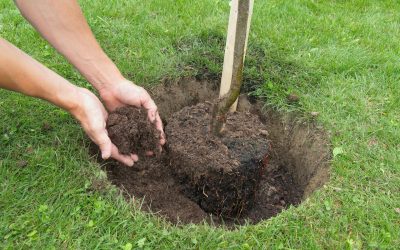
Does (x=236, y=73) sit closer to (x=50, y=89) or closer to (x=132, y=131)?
(x=132, y=131)

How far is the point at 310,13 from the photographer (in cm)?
416

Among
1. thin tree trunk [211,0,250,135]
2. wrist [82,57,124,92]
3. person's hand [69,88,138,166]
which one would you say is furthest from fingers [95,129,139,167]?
thin tree trunk [211,0,250,135]

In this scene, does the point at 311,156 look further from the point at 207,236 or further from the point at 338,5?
the point at 338,5

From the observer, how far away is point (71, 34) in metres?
2.64

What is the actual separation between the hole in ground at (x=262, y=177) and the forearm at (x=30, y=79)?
1.80 ft

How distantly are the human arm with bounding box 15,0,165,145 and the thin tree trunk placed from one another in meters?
0.37

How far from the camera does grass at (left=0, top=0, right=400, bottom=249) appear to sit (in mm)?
2203

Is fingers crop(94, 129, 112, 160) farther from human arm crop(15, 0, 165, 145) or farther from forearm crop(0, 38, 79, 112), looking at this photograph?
human arm crop(15, 0, 165, 145)

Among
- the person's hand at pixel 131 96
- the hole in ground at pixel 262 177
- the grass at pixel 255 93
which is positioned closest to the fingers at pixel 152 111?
the person's hand at pixel 131 96

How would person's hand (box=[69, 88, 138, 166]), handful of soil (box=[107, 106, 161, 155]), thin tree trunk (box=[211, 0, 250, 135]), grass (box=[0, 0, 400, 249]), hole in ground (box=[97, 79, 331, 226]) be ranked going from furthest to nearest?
1. hole in ground (box=[97, 79, 331, 226])
2. handful of soil (box=[107, 106, 161, 155])
3. person's hand (box=[69, 88, 138, 166])
4. grass (box=[0, 0, 400, 249])
5. thin tree trunk (box=[211, 0, 250, 135])

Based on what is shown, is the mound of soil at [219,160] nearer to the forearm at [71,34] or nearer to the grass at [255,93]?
the grass at [255,93]

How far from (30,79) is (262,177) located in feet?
5.31

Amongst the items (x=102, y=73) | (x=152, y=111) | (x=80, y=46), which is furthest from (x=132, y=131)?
(x=80, y=46)

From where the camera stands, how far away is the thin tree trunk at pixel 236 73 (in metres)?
2.10
